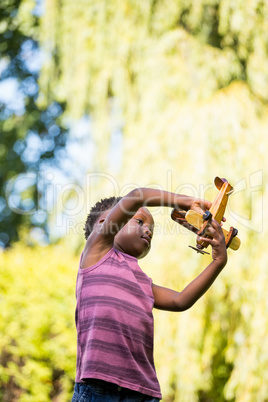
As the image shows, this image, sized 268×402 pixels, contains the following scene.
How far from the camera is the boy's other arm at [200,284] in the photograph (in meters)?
1.59

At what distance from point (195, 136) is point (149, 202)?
111 inches

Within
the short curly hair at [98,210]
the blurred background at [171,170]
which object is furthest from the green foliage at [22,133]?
the short curly hair at [98,210]

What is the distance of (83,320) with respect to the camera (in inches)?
66.3

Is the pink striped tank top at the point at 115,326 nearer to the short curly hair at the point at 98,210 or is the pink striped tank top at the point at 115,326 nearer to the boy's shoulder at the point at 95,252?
the boy's shoulder at the point at 95,252

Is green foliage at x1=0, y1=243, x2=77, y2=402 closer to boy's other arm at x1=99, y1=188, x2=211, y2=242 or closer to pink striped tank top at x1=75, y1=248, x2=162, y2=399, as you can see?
pink striped tank top at x1=75, y1=248, x2=162, y2=399

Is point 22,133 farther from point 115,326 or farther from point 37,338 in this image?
point 115,326

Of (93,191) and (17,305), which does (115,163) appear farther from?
(17,305)

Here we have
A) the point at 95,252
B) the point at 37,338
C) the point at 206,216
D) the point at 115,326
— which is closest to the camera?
the point at 206,216

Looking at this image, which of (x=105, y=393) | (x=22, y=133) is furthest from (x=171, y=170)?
(x=22, y=133)

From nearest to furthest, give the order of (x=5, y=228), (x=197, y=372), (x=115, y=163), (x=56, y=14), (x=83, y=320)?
(x=83, y=320)
(x=197, y=372)
(x=115, y=163)
(x=56, y=14)
(x=5, y=228)

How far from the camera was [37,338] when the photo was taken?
175 inches

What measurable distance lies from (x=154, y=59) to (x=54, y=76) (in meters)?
2.05

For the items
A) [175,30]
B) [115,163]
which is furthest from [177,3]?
[115,163]

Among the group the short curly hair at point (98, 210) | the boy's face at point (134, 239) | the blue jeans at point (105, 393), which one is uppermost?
the short curly hair at point (98, 210)
